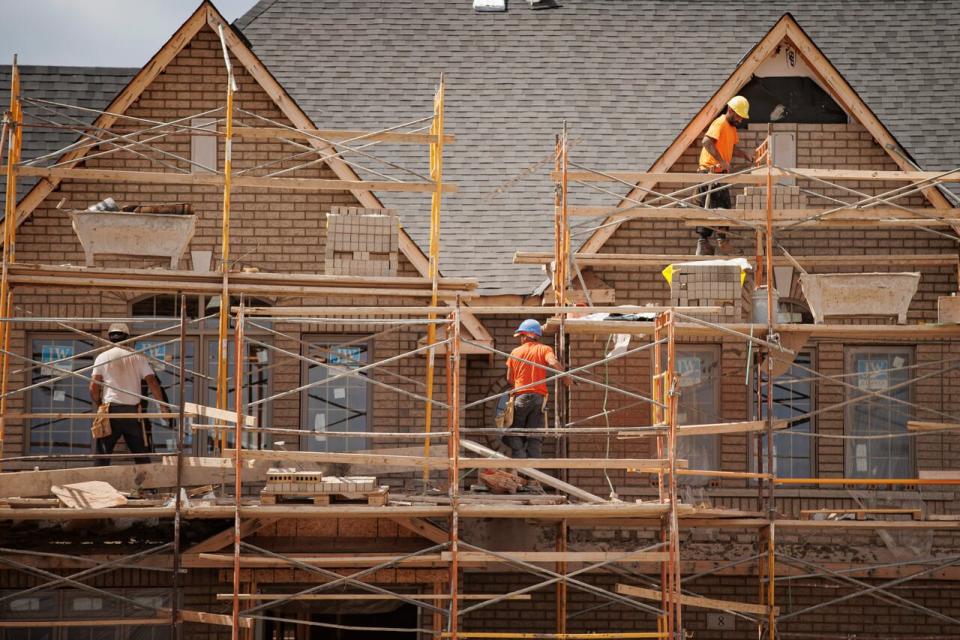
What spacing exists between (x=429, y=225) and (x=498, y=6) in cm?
462

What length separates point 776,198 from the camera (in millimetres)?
15898

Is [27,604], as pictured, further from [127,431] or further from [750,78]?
[750,78]

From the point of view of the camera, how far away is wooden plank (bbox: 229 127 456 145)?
50.9ft

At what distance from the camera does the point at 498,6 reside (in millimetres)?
21297

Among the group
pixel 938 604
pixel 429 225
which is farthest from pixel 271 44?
pixel 938 604

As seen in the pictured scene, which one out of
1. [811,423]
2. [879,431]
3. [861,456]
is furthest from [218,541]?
[879,431]

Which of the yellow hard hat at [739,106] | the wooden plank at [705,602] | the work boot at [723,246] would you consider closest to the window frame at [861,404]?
the work boot at [723,246]

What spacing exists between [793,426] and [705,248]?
2508 millimetres

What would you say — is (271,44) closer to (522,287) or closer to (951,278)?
(522,287)

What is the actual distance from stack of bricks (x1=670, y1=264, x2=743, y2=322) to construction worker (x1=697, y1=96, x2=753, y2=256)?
142 cm

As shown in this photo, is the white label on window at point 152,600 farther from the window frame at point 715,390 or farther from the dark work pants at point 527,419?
the window frame at point 715,390

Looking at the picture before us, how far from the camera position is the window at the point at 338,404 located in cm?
1741

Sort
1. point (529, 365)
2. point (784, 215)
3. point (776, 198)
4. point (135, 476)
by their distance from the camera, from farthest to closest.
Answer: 1. point (776, 198)
2. point (784, 215)
3. point (529, 365)
4. point (135, 476)

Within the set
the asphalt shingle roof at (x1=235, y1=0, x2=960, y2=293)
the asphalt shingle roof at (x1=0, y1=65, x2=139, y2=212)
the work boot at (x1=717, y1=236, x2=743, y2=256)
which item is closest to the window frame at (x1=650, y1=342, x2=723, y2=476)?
the work boot at (x1=717, y1=236, x2=743, y2=256)
